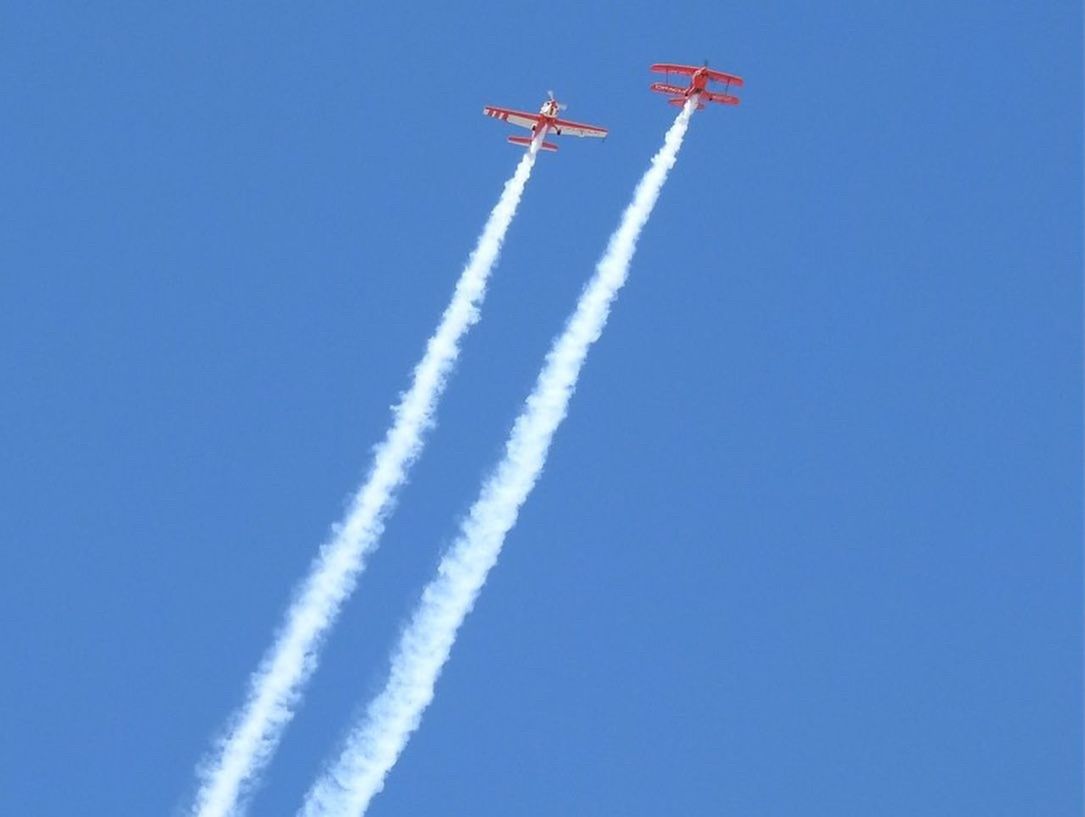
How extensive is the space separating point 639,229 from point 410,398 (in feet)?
29.5

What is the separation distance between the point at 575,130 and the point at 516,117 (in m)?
2.03

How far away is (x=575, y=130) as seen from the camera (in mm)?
83875

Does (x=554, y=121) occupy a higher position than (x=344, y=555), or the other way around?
(x=554, y=121)

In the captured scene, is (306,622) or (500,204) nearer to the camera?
(306,622)

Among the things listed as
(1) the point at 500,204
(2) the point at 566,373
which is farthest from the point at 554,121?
(2) the point at 566,373

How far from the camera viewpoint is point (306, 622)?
76562 mm

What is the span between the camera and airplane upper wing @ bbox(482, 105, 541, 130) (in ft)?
273

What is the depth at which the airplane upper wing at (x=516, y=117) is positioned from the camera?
8306cm

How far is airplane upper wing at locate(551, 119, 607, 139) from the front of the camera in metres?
83.6

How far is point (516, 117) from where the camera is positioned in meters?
83.4

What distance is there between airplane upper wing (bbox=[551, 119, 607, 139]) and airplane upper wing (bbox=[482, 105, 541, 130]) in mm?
719

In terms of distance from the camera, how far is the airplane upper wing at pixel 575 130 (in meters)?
83.6

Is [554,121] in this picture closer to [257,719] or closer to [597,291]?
[597,291]

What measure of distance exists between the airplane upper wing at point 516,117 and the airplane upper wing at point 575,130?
72 centimetres
